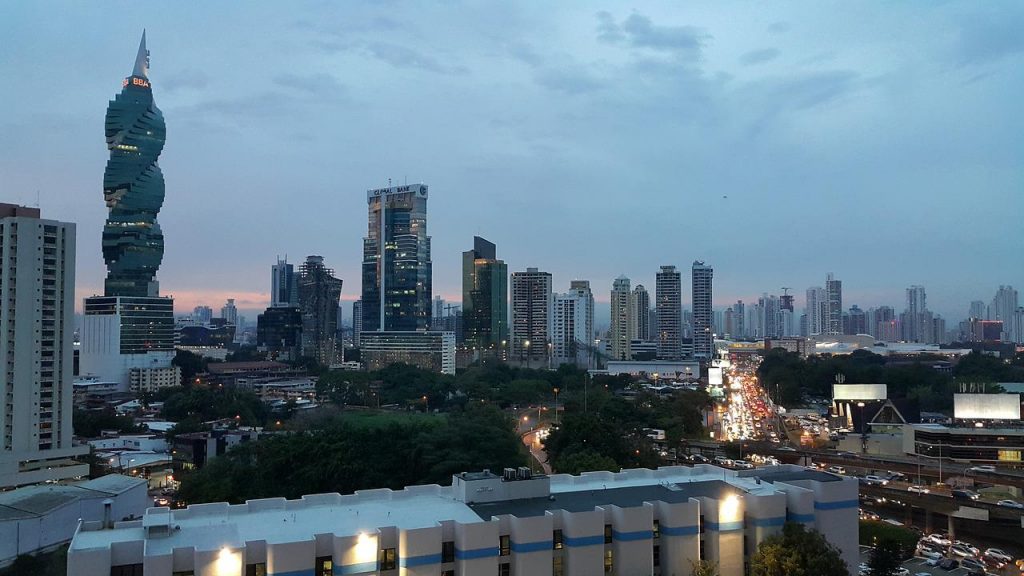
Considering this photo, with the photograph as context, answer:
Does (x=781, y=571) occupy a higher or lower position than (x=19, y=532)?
higher

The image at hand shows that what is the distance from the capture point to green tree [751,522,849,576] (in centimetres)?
1055

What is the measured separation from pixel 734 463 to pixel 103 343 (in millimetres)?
51035

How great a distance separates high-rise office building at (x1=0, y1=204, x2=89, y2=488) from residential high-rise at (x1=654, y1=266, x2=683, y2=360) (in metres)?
76.4

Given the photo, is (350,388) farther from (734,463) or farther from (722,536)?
(722,536)

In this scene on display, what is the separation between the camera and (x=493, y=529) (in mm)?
10109

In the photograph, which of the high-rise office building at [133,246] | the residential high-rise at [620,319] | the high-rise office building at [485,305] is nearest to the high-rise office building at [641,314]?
the residential high-rise at [620,319]

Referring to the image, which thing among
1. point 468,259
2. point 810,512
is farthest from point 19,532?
point 468,259

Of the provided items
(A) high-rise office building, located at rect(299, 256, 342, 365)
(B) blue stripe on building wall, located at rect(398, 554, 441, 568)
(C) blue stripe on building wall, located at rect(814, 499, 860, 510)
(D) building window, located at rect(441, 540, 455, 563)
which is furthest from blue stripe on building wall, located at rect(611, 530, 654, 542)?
A: (A) high-rise office building, located at rect(299, 256, 342, 365)

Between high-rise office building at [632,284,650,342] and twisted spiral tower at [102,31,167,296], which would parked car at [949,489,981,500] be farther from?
high-rise office building at [632,284,650,342]

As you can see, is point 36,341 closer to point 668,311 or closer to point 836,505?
point 836,505

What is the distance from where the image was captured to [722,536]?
11383mm

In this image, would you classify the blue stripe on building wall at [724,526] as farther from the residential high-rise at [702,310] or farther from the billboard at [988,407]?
the residential high-rise at [702,310]

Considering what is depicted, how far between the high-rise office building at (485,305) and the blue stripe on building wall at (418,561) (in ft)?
263

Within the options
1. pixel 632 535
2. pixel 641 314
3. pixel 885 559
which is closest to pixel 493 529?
pixel 632 535
